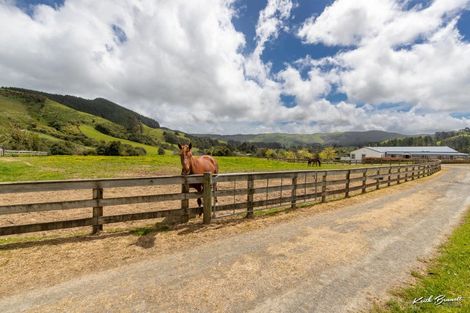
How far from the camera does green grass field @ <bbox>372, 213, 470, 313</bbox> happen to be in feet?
12.7

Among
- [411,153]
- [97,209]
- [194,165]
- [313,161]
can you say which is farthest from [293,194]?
[411,153]

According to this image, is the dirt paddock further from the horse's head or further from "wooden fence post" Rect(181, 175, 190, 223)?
the horse's head

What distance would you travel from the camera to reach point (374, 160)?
6444 centimetres

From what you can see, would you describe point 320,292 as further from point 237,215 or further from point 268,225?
point 237,215

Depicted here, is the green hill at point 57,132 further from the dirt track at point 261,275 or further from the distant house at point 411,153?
the distant house at point 411,153

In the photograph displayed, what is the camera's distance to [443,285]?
454 cm

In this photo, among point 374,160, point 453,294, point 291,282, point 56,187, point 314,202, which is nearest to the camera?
point 453,294

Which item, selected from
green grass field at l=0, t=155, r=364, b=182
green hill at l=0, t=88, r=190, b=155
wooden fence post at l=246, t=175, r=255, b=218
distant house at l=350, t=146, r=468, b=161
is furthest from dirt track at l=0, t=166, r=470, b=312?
distant house at l=350, t=146, r=468, b=161

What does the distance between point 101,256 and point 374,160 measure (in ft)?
230

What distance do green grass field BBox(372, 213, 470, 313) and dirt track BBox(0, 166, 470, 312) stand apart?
0.27 meters

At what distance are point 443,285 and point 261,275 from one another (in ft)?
10.5

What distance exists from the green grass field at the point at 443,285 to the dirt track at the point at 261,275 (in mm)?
269

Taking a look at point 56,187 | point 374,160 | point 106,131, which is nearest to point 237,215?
point 56,187

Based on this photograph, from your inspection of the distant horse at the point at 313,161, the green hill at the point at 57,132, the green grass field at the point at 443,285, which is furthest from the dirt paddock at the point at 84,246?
the green hill at the point at 57,132
